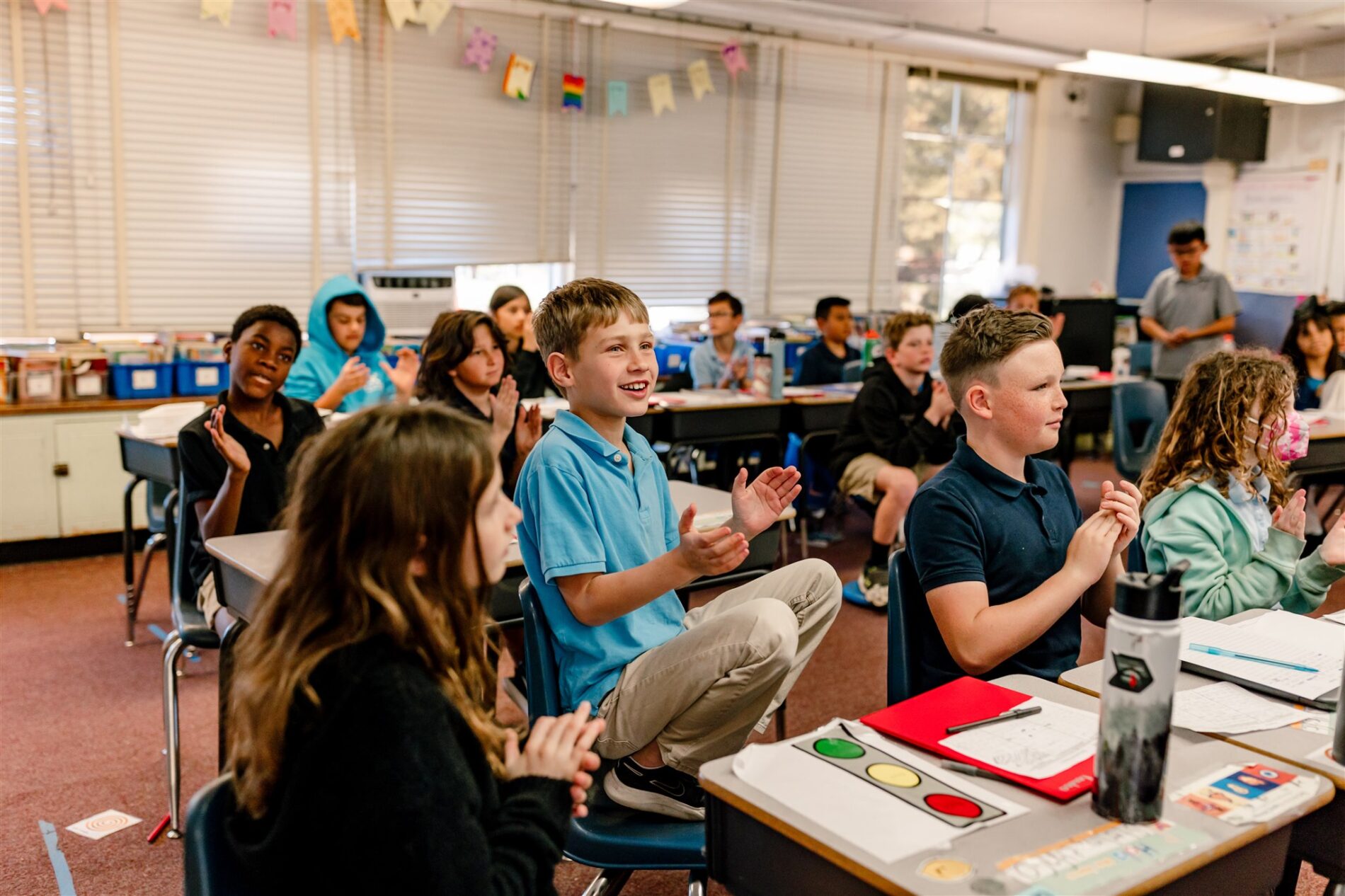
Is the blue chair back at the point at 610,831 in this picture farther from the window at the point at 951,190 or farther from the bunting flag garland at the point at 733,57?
the window at the point at 951,190

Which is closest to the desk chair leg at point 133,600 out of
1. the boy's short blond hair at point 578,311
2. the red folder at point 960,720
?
the boy's short blond hair at point 578,311

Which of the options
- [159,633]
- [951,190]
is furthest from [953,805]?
[951,190]

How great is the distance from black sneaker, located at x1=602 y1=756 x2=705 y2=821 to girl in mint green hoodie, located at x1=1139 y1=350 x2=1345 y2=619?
0.98 metres

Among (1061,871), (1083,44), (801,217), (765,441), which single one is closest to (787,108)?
(801,217)

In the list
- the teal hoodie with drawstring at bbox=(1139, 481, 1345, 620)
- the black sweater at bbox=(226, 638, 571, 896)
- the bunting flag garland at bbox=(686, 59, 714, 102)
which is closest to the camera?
the black sweater at bbox=(226, 638, 571, 896)

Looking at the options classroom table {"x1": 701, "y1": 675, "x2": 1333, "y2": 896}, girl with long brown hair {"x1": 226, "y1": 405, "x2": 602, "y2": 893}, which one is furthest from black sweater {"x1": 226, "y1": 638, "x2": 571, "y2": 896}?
classroom table {"x1": 701, "y1": 675, "x2": 1333, "y2": 896}

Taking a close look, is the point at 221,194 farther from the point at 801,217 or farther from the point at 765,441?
the point at 801,217

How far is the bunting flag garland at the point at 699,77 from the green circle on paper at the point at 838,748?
6.57m

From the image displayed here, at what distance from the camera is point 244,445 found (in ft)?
9.03

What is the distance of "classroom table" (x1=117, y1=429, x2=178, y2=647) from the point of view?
3184 mm

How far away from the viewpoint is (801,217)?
8.05 metres

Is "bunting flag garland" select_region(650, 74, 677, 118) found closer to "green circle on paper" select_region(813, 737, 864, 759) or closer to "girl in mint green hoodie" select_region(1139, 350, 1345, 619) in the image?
"girl in mint green hoodie" select_region(1139, 350, 1345, 619)

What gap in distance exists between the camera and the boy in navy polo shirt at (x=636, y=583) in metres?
1.65

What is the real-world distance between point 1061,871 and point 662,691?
723 millimetres
